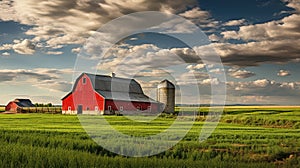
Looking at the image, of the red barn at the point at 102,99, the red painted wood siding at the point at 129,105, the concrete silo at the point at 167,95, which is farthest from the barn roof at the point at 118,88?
the concrete silo at the point at 167,95

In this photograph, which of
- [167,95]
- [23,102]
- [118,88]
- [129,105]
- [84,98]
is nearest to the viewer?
[84,98]

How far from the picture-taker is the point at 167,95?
204 feet

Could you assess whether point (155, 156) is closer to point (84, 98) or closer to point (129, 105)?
point (129, 105)

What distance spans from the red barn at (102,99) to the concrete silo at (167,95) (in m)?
1.28

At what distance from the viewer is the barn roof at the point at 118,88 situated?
56.2 meters

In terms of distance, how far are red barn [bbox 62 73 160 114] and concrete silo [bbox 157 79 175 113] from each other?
1283mm

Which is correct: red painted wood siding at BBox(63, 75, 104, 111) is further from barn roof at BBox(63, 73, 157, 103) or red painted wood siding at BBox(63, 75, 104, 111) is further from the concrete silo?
the concrete silo

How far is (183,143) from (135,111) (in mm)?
40849

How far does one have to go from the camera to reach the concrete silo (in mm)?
61559

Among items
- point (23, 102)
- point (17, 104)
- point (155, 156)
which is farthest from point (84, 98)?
point (155, 156)

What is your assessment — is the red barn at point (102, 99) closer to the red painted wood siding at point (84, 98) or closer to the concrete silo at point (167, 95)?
the red painted wood siding at point (84, 98)

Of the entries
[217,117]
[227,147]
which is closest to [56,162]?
[227,147]

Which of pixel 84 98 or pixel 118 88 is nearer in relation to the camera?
pixel 84 98

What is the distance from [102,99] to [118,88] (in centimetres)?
723
